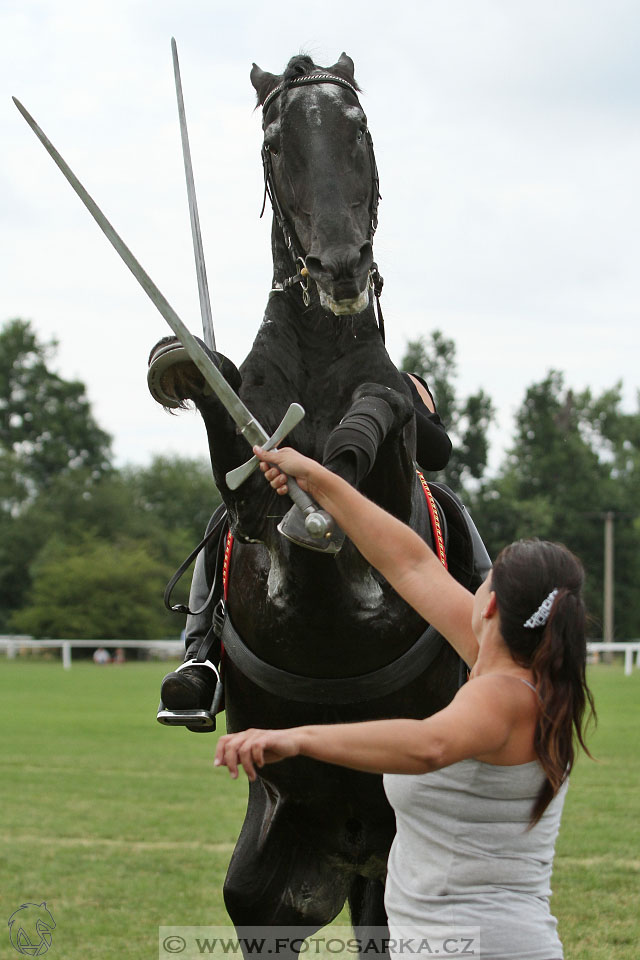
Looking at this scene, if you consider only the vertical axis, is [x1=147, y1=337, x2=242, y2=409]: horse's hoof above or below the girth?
above

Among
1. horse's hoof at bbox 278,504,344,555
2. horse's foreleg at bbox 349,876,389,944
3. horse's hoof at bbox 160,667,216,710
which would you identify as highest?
horse's hoof at bbox 278,504,344,555

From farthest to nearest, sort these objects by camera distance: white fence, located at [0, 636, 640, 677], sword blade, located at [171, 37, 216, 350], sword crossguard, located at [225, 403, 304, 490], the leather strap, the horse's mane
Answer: white fence, located at [0, 636, 640, 677] < sword blade, located at [171, 37, 216, 350] < the horse's mane < the leather strap < sword crossguard, located at [225, 403, 304, 490]

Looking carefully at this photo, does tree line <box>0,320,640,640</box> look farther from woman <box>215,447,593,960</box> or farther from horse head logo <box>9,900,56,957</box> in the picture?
woman <box>215,447,593,960</box>

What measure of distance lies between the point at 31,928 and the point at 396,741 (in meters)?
5.61

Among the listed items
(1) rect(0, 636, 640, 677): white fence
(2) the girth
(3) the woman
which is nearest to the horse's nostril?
(3) the woman

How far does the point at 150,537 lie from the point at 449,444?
60588 mm

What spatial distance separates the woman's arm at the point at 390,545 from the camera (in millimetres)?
3102

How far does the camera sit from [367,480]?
3.94 metres

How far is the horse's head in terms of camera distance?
3.56 m

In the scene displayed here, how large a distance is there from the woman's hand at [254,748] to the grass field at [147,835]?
471cm

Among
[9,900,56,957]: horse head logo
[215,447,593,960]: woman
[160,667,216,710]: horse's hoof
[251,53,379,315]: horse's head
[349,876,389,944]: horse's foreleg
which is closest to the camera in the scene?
[215,447,593,960]: woman

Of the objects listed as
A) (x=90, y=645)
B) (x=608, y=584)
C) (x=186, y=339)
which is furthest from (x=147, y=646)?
(x=186, y=339)

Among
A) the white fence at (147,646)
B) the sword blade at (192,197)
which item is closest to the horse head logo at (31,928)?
the sword blade at (192,197)

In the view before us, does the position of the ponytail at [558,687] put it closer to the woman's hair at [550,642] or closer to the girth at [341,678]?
the woman's hair at [550,642]
